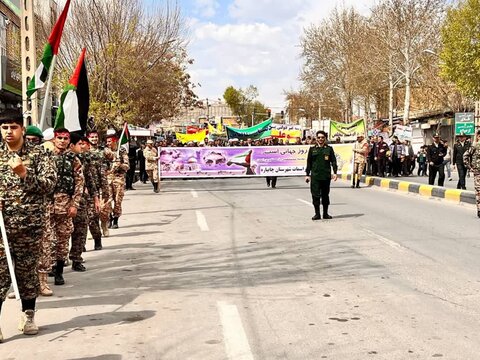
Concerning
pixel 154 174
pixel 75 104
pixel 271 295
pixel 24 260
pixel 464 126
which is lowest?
pixel 271 295

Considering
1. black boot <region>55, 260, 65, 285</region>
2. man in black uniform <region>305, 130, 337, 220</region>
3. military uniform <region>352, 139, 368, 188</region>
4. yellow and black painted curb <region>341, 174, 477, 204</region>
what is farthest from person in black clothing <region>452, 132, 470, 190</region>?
black boot <region>55, 260, 65, 285</region>

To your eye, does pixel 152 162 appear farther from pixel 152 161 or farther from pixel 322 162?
pixel 322 162

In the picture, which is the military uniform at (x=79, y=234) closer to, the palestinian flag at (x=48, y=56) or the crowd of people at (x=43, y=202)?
the crowd of people at (x=43, y=202)

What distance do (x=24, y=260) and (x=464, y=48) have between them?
1121 inches

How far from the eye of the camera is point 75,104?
823 centimetres

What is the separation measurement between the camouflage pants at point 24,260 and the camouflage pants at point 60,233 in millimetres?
1982

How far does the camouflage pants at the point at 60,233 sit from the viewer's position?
745 cm

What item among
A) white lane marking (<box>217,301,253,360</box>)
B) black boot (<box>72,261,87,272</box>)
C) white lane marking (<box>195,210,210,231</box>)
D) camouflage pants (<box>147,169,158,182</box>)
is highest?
camouflage pants (<box>147,169,158,182</box>)

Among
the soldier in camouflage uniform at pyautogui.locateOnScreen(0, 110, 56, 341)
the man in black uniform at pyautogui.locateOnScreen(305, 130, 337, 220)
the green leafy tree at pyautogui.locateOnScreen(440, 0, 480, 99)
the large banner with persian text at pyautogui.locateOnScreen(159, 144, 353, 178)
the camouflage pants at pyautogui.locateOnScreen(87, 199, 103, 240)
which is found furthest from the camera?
the green leafy tree at pyautogui.locateOnScreen(440, 0, 480, 99)

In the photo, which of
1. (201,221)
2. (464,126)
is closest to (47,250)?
(201,221)

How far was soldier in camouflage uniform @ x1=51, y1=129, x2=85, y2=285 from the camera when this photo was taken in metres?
7.38

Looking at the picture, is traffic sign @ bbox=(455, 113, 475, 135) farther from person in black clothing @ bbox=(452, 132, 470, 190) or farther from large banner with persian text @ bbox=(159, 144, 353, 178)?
person in black clothing @ bbox=(452, 132, 470, 190)

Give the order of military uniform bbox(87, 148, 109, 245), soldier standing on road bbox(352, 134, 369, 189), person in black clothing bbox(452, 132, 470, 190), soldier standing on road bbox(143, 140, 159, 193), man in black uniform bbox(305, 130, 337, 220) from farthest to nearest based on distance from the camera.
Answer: soldier standing on road bbox(352, 134, 369, 189) < soldier standing on road bbox(143, 140, 159, 193) < person in black clothing bbox(452, 132, 470, 190) < man in black uniform bbox(305, 130, 337, 220) < military uniform bbox(87, 148, 109, 245)

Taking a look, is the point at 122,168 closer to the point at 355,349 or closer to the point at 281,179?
the point at 355,349
